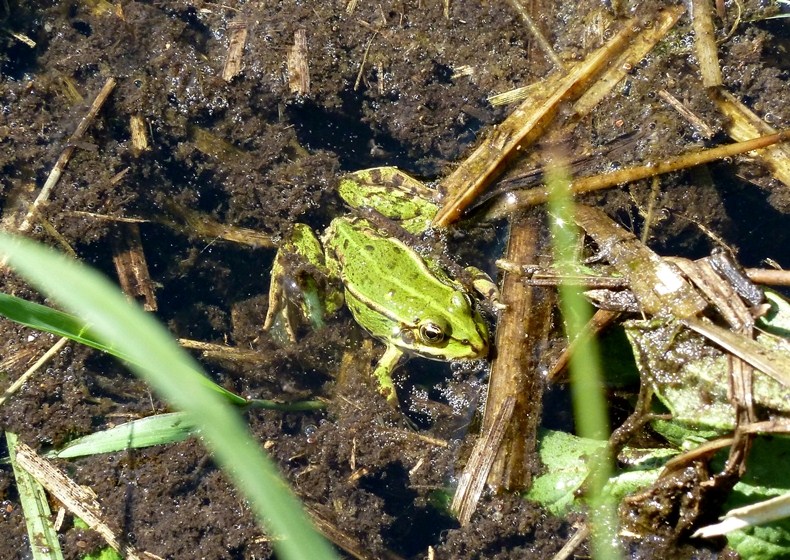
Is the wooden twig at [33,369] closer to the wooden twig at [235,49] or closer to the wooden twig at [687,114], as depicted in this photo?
the wooden twig at [235,49]

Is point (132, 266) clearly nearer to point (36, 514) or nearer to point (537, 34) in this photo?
point (36, 514)

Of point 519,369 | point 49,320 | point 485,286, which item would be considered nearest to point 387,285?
point 485,286

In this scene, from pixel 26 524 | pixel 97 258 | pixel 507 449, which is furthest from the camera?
pixel 97 258

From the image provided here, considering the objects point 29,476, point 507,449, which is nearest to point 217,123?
point 29,476

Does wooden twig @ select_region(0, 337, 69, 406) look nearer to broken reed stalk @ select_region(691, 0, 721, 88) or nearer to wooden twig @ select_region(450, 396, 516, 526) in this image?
wooden twig @ select_region(450, 396, 516, 526)

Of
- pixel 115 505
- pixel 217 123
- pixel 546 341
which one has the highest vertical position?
pixel 217 123

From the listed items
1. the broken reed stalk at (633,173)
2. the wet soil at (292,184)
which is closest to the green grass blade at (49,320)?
the wet soil at (292,184)

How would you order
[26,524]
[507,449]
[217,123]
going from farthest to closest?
[217,123]
[26,524]
[507,449]

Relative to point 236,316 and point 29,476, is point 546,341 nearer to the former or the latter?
point 236,316
